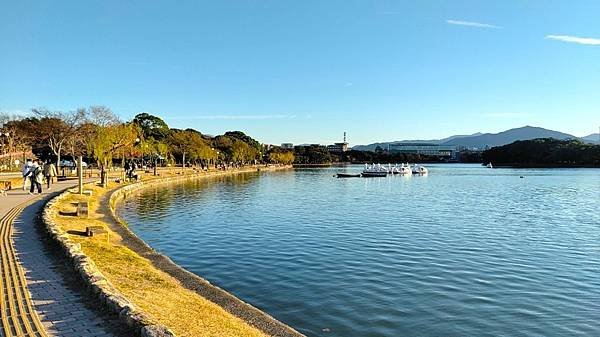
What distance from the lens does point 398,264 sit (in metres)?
14.5

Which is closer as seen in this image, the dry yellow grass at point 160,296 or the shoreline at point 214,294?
the dry yellow grass at point 160,296

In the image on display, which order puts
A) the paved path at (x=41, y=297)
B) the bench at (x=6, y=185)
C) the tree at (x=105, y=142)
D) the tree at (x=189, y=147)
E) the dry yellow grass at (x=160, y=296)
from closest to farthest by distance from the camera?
the paved path at (x=41, y=297) < the dry yellow grass at (x=160, y=296) < the bench at (x=6, y=185) < the tree at (x=105, y=142) < the tree at (x=189, y=147)

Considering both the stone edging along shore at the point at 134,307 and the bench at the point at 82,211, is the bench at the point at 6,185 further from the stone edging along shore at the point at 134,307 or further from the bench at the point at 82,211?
the stone edging along shore at the point at 134,307

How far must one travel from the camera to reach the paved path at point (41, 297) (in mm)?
6387

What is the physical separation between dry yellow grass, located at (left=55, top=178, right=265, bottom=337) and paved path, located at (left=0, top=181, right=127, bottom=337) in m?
0.83

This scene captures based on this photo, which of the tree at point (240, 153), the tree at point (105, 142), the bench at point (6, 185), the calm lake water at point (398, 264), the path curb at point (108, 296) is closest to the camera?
the path curb at point (108, 296)

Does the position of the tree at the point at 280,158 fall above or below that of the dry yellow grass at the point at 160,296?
above

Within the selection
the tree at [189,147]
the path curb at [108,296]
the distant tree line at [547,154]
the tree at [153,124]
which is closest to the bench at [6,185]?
the path curb at [108,296]

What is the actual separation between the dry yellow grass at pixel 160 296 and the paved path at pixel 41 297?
83 cm

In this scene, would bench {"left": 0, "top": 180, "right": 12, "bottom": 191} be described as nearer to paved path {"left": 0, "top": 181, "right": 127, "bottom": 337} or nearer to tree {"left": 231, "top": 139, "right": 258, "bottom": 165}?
paved path {"left": 0, "top": 181, "right": 127, "bottom": 337}

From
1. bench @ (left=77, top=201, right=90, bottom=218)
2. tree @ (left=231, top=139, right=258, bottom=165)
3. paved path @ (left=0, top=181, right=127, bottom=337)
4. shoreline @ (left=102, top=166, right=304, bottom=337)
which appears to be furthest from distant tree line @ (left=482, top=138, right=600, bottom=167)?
paved path @ (left=0, top=181, right=127, bottom=337)

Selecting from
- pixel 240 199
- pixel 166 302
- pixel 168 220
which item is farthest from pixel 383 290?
pixel 240 199

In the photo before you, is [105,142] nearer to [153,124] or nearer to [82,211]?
[82,211]

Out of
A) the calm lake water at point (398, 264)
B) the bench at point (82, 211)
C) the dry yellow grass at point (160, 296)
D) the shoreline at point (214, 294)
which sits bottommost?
the calm lake water at point (398, 264)
